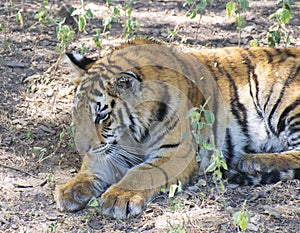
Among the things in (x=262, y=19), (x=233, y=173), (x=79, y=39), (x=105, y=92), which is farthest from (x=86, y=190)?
(x=262, y=19)

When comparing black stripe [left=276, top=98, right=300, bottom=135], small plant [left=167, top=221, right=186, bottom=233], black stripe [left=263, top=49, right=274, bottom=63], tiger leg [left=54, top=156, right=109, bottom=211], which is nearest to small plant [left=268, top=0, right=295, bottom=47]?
black stripe [left=263, top=49, right=274, bottom=63]

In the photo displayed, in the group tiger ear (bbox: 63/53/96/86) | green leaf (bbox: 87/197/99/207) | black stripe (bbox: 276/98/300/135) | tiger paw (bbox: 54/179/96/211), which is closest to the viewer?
green leaf (bbox: 87/197/99/207)

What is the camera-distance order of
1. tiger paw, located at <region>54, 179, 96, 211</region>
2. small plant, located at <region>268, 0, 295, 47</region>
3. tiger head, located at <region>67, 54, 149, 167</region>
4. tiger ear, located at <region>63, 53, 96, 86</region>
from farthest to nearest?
small plant, located at <region>268, 0, 295, 47</region> → tiger ear, located at <region>63, 53, 96, 86</region> → tiger head, located at <region>67, 54, 149, 167</region> → tiger paw, located at <region>54, 179, 96, 211</region>

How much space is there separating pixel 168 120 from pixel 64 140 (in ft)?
2.88

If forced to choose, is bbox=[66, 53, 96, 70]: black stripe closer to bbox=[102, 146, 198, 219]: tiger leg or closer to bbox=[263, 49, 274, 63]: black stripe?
bbox=[102, 146, 198, 219]: tiger leg

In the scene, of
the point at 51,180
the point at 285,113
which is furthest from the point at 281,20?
the point at 51,180

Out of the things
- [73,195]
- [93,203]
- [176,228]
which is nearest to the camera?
[176,228]

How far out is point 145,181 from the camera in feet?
13.4

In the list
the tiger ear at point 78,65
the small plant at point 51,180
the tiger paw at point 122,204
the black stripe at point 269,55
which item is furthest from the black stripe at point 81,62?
the black stripe at point 269,55

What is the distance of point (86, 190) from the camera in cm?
414

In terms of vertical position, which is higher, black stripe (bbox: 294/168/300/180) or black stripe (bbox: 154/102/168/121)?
black stripe (bbox: 154/102/168/121)

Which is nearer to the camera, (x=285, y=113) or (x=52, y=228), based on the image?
(x=52, y=228)

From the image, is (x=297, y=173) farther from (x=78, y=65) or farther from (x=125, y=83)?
(x=78, y=65)

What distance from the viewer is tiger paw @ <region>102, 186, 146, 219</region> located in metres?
3.87
